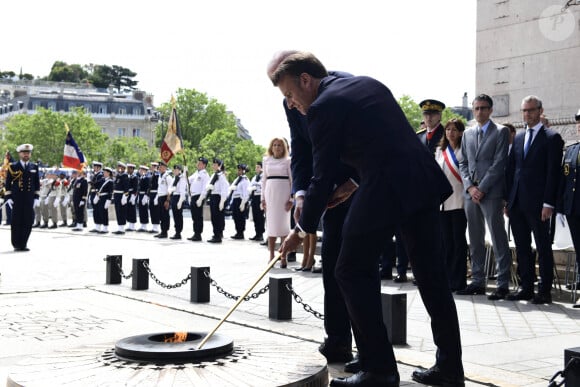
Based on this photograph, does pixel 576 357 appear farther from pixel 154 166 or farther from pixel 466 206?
pixel 154 166

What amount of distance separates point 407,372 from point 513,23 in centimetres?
912

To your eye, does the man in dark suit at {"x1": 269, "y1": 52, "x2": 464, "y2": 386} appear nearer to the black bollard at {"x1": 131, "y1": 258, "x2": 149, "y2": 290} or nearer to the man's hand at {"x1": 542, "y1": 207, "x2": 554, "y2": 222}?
the man's hand at {"x1": 542, "y1": 207, "x2": 554, "y2": 222}

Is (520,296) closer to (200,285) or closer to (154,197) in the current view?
(200,285)

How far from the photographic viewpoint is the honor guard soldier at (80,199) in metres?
27.2

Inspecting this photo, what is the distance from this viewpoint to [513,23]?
1255 cm

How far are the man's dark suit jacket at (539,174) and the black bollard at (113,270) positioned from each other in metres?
4.98

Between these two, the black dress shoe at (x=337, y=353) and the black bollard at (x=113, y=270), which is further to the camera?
the black bollard at (x=113, y=270)

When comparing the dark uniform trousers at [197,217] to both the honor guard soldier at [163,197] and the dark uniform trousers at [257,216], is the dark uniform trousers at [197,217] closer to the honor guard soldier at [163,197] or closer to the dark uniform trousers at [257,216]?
the dark uniform trousers at [257,216]

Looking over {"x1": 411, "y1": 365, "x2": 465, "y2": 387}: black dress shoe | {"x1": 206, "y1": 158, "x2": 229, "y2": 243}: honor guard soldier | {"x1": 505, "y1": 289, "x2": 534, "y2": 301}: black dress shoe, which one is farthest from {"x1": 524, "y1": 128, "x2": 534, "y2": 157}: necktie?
{"x1": 206, "y1": 158, "x2": 229, "y2": 243}: honor guard soldier

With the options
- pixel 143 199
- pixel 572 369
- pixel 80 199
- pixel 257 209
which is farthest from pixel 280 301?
pixel 80 199

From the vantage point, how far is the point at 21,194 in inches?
680

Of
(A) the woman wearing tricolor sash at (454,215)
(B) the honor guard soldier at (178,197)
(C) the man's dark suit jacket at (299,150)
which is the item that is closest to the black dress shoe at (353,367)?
(C) the man's dark suit jacket at (299,150)

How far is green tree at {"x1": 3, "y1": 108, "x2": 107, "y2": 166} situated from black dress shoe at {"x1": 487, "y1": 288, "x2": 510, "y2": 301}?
3394 inches

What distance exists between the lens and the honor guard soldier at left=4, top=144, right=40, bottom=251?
17.1 metres
